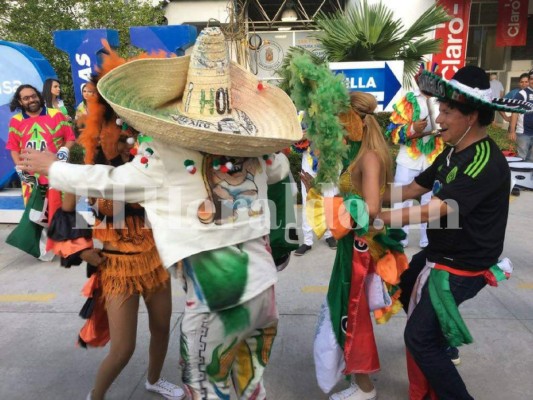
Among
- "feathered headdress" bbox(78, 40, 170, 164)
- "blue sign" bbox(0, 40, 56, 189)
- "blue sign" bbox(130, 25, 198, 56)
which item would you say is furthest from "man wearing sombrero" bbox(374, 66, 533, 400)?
"blue sign" bbox(130, 25, 198, 56)

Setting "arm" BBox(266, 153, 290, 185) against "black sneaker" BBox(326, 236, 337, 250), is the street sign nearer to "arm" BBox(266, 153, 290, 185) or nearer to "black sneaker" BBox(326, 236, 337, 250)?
"black sneaker" BBox(326, 236, 337, 250)

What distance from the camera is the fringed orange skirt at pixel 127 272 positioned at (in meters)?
2.40

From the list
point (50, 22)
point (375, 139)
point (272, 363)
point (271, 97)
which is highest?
point (50, 22)

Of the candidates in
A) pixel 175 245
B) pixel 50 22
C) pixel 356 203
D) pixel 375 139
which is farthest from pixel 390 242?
pixel 50 22

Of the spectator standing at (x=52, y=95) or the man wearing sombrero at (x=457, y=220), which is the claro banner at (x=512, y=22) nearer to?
the spectator standing at (x=52, y=95)

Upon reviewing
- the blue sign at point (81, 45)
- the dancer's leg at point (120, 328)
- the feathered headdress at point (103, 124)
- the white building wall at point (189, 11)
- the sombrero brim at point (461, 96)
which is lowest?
the dancer's leg at point (120, 328)

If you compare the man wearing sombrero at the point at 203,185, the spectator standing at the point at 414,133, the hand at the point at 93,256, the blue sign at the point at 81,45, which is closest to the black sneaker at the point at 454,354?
the man wearing sombrero at the point at 203,185

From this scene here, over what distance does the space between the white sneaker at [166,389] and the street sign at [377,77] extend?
10.5 feet

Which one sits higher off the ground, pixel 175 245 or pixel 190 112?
pixel 190 112

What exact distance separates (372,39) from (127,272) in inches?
224

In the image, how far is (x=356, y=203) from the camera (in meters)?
2.41

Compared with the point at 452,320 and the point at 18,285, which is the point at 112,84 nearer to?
the point at 452,320

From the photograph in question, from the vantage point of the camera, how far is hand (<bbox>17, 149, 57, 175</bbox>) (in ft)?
6.28

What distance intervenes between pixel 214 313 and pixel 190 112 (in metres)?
0.79
